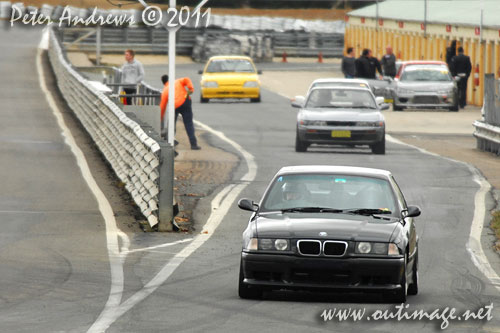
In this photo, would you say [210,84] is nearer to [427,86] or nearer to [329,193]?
[427,86]

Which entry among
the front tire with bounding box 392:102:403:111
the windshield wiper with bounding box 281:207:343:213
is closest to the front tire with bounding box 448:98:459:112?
the front tire with bounding box 392:102:403:111

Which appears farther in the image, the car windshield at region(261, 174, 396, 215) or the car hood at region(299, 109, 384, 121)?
the car hood at region(299, 109, 384, 121)

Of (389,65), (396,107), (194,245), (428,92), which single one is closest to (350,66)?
(396,107)

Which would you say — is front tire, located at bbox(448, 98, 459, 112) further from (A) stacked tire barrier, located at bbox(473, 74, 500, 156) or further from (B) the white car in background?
(B) the white car in background

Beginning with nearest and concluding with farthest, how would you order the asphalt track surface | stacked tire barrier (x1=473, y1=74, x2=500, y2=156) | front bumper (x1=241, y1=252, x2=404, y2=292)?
the asphalt track surface < front bumper (x1=241, y1=252, x2=404, y2=292) < stacked tire barrier (x1=473, y1=74, x2=500, y2=156)

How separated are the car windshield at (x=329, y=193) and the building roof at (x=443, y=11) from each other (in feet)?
117

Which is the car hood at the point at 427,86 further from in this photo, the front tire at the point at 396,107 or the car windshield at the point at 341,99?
the car windshield at the point at 341,99

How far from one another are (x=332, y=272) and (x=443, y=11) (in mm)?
47553

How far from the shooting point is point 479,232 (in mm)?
17656

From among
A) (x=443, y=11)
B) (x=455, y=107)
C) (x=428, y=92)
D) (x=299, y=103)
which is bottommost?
(x=455, y=107)

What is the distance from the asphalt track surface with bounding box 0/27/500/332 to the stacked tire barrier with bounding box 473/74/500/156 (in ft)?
5.83

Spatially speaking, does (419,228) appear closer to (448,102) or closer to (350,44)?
(448,102)

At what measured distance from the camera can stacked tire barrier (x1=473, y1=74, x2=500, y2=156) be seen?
30172 millimetres

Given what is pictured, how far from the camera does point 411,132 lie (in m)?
36.7
